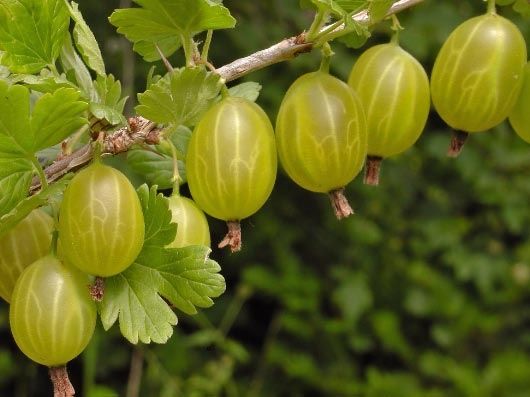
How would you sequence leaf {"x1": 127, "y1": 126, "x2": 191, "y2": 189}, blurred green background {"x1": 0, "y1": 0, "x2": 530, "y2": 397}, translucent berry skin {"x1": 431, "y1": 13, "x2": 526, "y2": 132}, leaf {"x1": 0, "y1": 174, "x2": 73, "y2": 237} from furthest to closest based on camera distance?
blurred green background {"x1": 0, "y1": 0, "x2": 530, "y2": 397}
leaf {"x1": 127, "y1": 126, "x2": 191, "y2": 189}
translucent berry skin {"x1": 431, "y1": 13, "x2": 526, "y2": 132}
leaf {"x1": 0, "y1": 174, "x2": 73, "y2": 237}

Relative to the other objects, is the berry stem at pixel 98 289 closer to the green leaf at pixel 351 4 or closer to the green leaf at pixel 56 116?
the green leaf at pixel 56 116

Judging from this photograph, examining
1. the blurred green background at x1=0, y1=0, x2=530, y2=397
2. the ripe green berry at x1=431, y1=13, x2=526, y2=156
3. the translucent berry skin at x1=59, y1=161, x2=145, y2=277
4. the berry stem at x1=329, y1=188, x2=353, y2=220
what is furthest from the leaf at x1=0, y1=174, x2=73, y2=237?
the blurred green background at x1=0, y1=0, x2=530, y2=397

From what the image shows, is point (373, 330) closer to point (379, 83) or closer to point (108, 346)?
point (108, 346)

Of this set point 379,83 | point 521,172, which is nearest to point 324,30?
point 379,83

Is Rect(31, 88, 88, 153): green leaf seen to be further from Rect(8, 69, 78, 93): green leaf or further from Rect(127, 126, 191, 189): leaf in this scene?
Rect(127, 126, 191, 189): leaf

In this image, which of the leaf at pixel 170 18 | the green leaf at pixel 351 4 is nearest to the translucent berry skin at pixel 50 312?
the leaf at pixel 170 18

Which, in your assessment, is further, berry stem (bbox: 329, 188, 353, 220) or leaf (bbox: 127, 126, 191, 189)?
leaf (bbox: 127, 126, 191, 189)
